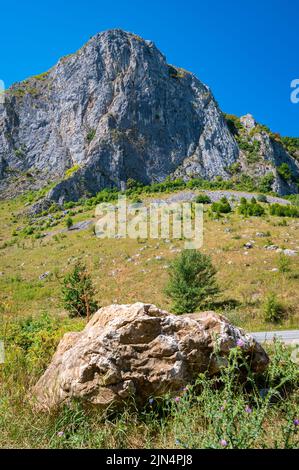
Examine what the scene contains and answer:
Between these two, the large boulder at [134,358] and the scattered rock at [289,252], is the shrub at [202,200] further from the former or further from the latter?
the large boulder at [134,358]

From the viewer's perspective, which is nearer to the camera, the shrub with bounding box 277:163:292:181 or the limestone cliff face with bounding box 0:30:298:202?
the limestone cliff face with bounding box 0:30:298:202

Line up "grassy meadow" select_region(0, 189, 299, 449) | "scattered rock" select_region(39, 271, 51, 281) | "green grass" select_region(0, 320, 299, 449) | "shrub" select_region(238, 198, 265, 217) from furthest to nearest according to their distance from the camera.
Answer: "shrub" select_region(238, 198, 265, 217) → "scattered rock" select_region(39, 271, 51, 281) → "grassy meadow" select_region(0, 189, 299, 449) → "green grass" select_region(0, 320, 299, 449)

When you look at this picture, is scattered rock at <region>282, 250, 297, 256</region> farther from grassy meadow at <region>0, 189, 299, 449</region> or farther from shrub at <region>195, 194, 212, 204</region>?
shrub at <region>195, 194, 212, 204</region>

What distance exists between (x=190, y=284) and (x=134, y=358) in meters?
13.0

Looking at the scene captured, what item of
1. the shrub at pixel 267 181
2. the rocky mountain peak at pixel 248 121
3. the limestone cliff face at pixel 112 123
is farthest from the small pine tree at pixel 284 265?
the rocky mountain peak at pixel 248 121

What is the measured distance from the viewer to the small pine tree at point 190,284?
15.4m

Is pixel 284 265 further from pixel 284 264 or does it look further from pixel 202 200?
pixel 202 200

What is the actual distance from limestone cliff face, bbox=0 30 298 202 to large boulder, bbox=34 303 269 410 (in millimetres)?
67250

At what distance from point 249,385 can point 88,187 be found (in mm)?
64240

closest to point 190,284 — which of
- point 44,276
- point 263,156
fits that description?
point 44,276

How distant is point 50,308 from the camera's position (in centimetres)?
1916

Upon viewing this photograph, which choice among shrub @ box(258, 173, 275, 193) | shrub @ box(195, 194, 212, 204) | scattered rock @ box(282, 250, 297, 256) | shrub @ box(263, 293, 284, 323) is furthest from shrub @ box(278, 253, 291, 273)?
shrub @ box(258, 173, 275, 193)

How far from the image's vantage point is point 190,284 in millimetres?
16203

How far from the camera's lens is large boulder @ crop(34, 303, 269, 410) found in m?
3.25
